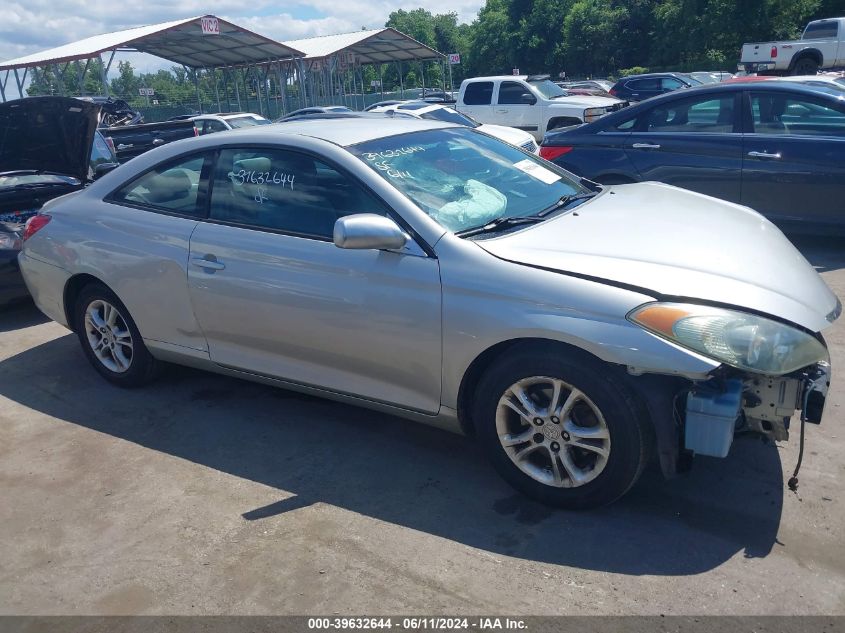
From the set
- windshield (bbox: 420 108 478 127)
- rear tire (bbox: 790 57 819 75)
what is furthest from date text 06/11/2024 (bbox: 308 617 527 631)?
rear tire (bbox: 790 57 819 75)

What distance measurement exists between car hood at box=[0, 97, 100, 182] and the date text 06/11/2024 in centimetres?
625

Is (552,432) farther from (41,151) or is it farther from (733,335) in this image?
(41,151)

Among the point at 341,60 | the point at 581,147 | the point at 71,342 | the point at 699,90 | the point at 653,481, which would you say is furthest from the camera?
the point at 341,60

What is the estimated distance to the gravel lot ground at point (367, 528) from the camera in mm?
2773

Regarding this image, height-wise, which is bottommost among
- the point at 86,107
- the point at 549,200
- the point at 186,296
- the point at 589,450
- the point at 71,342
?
the point at 71,342

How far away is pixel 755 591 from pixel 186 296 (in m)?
3.12

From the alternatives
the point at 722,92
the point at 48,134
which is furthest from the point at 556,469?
the point at 48,134

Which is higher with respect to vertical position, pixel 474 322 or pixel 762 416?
pixel 474 322

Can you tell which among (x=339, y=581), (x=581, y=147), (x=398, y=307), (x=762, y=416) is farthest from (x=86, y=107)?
(x=762, y=416)

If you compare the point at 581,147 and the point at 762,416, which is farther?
the point at 581,147

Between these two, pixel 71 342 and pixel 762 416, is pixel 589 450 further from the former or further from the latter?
pixel 71 342

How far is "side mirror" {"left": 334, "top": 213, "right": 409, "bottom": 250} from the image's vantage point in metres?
3.32

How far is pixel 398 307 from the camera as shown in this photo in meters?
3.44

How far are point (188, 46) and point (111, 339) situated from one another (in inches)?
1190
